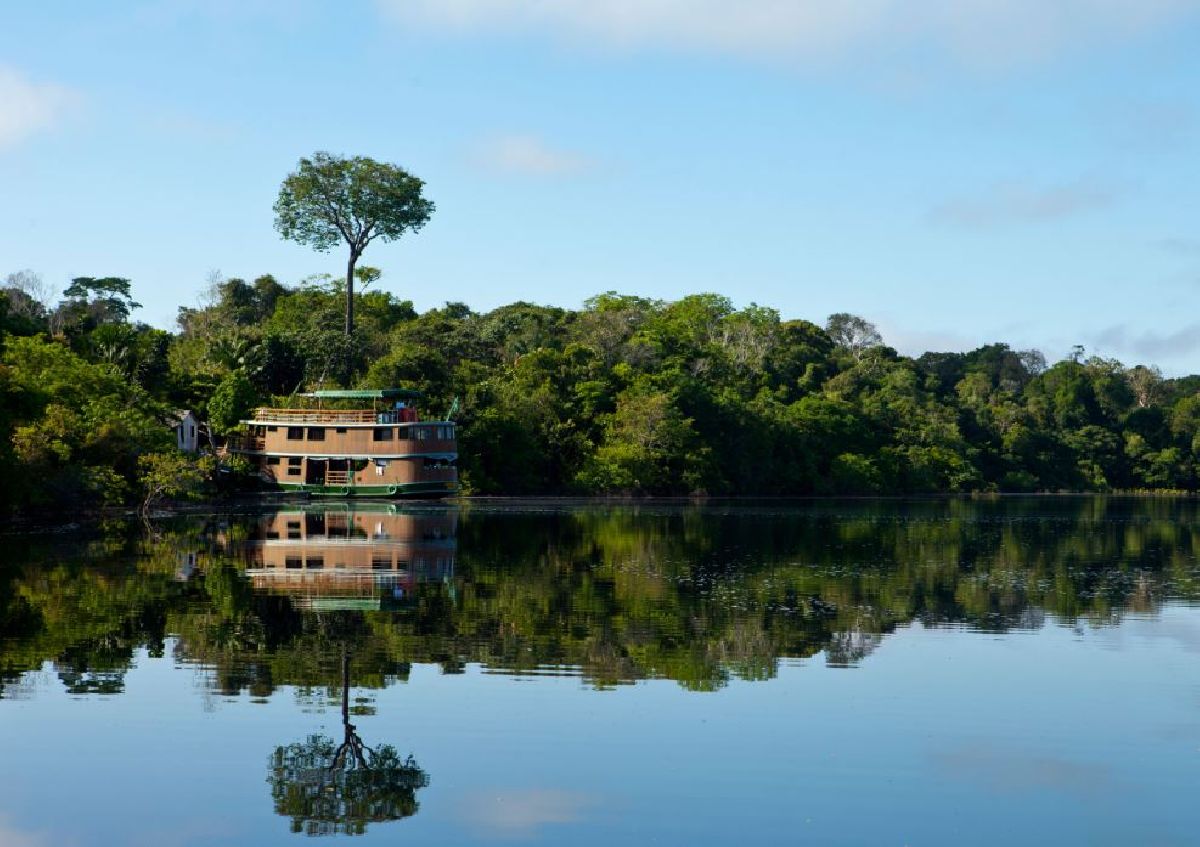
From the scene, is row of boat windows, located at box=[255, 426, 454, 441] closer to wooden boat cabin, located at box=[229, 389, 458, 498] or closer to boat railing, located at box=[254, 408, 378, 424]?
wooden boat cabin, located at box=[229, 389, 458, 498]

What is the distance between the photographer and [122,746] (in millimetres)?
16844

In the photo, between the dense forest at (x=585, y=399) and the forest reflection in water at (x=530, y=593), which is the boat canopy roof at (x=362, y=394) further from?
the forest reflection in water at (x=530, y=593)

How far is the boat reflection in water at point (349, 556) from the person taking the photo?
32062 mm

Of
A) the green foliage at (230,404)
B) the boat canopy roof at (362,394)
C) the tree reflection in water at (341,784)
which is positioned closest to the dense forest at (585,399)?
the green foliage at (230,404)

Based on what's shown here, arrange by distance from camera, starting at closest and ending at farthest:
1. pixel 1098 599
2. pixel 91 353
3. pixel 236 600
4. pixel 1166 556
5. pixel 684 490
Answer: pixel 236 600, pixel 1098 599, pixel 1166 556, pixel 91 353, pixel 684 490

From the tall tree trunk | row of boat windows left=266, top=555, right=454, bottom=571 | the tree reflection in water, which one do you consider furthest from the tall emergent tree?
the tree reflection in water

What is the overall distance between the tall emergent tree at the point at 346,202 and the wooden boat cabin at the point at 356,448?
14651 mm

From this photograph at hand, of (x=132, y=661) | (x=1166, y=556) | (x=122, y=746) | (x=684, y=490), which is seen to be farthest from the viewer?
(x=684, y=490)

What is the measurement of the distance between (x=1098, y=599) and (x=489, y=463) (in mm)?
54081

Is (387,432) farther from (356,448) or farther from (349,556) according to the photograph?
(349,556)

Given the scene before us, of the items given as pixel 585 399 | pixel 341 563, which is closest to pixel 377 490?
pixel 585 399

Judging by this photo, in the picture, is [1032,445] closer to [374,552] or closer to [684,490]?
[684,490]

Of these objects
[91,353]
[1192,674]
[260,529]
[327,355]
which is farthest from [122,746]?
[327,355]

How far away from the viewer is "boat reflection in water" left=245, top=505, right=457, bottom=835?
48.1 feet
